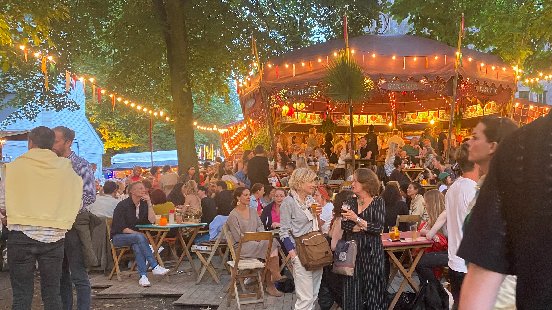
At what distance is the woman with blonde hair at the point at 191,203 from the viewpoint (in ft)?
39.4

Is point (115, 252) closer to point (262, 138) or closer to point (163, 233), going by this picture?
point (163, 233)

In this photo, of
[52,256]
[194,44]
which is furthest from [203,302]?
[194,44]

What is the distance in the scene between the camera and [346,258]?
6785 millimetres

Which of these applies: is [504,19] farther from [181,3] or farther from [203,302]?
[203,302]

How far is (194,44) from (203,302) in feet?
42.3

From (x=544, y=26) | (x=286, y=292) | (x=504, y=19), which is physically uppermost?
(x=504, y=19)

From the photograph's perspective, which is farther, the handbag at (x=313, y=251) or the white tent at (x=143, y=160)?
the white tent at (x=143, y=160)

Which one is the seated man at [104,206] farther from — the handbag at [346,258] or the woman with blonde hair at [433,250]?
the handbag at [346,258]

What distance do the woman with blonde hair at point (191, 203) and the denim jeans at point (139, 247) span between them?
1176 mm

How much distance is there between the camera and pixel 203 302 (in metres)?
9.18

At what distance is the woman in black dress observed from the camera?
6.75 meters

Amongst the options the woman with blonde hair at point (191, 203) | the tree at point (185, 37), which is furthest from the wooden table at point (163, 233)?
the tree at point (185, 37)

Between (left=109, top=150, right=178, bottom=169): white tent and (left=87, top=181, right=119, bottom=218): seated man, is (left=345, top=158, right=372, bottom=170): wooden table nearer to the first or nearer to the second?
(left=87, top=181, right=119, bottom=218): seated man

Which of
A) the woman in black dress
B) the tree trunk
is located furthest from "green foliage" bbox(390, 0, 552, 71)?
the woman in black dress
